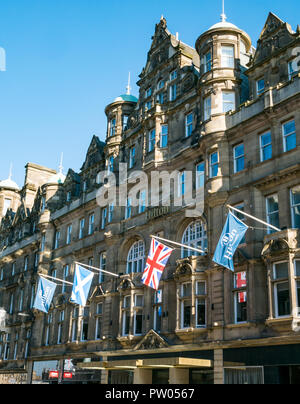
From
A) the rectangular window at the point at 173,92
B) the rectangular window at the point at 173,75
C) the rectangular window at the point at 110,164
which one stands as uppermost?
the rectangular window at the point at 173,75

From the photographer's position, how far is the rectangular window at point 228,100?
98.3 ft

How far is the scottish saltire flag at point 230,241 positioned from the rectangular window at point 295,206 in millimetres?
3500

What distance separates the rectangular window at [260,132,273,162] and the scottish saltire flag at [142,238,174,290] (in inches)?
302

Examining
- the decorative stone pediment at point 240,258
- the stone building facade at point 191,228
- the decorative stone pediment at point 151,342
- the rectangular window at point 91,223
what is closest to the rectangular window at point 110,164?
the stone building facade at point 191,228

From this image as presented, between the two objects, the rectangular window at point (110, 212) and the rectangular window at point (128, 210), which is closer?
the rectangular window at point (128, 210)

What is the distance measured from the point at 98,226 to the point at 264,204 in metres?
18.5

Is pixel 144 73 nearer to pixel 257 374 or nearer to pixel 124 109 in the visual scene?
pixel 124 109

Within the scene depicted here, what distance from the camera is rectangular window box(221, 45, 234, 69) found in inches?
1225

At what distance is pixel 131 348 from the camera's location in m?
→ 31.5

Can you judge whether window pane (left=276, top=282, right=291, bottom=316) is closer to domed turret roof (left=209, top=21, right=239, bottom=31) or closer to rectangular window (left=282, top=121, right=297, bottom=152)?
rectangular window (left=282, top=121, right=297, bottom=152)

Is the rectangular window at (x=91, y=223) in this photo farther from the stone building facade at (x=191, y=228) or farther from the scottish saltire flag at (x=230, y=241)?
the scottish saltire flag at (x=230, y=241)

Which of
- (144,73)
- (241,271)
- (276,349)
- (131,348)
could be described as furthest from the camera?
(144,73)
